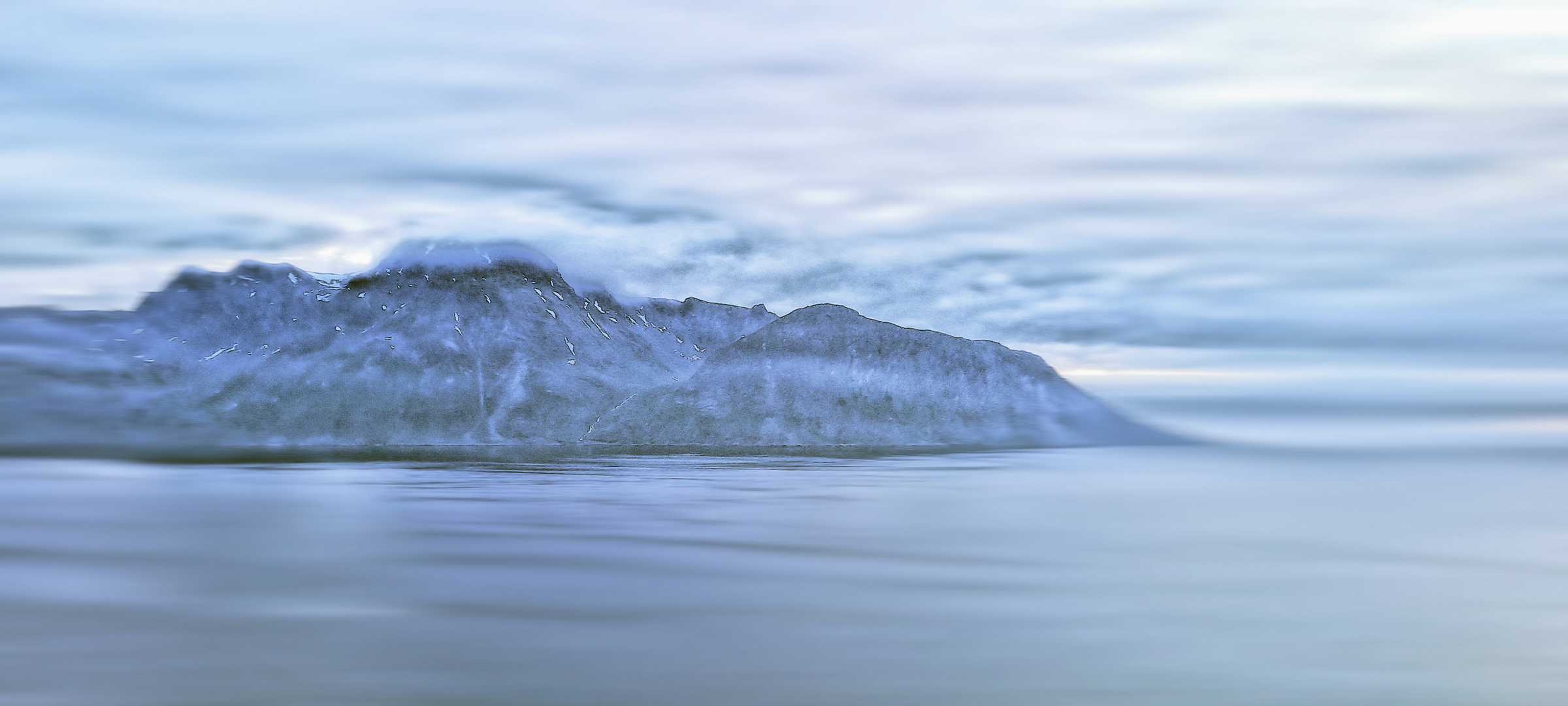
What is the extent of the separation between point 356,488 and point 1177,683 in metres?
77.0

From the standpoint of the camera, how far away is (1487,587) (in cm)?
2878

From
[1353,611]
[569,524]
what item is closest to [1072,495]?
[569,524]

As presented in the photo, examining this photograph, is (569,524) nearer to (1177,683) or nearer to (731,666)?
(731,666)

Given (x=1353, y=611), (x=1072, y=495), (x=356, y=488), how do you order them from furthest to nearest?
1. (x=356, y=488)
2. (x=1072, y=495)
3. (x=1353, y=611)

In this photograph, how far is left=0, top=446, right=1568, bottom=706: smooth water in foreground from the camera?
56.3ft

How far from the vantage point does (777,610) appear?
23844mm

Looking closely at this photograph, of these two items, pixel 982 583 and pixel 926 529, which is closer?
pixel 982 583

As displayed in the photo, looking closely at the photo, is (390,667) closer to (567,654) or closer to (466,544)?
(567,654)

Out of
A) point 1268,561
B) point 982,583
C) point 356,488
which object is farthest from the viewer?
point 356,488

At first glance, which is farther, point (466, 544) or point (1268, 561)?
point (466, 544)

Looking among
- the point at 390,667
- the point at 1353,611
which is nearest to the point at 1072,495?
the point at 1353,611

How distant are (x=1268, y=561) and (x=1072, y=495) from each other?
137ft

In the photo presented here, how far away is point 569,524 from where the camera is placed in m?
44.9

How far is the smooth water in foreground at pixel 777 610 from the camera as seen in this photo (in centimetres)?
1717
